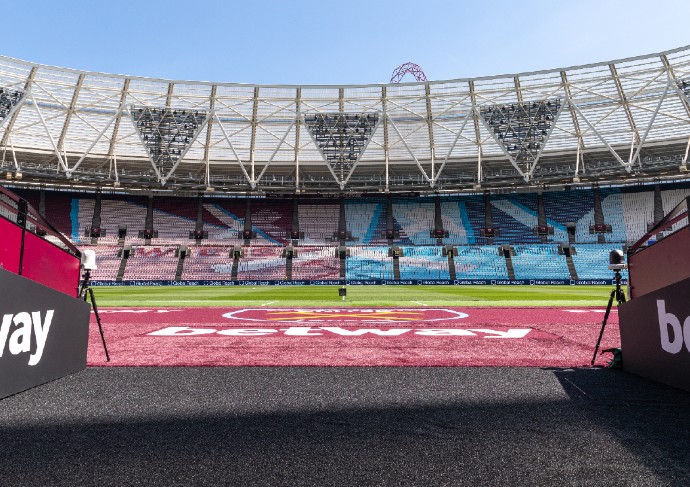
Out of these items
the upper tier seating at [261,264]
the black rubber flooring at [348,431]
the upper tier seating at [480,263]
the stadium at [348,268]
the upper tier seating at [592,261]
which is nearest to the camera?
the black rubber flooring at [348,431]

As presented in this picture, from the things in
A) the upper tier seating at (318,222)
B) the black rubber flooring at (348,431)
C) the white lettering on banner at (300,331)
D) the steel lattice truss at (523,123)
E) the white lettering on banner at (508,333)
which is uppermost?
the steel lattice truss at (523,123)

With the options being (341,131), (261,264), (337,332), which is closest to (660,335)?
(337,332)

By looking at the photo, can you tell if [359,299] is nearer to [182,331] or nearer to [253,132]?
[182,331]

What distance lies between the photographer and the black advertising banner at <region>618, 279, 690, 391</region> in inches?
150

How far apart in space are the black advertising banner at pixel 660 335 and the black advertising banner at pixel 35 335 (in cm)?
569

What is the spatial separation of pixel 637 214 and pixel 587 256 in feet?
29.2

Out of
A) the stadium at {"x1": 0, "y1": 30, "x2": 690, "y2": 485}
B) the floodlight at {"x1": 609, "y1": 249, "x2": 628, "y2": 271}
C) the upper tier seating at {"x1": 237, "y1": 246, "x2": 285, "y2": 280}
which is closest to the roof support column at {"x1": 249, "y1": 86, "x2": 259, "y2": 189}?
the stadium at {"x1": 0, "y1": 30, "x2": 690, "y2": 485}

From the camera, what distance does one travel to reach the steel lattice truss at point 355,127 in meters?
36.1

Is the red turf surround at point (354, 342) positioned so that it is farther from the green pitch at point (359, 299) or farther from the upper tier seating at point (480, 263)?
the upper tier seating at point (480, 263)

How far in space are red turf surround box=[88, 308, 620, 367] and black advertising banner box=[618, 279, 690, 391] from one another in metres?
0.76

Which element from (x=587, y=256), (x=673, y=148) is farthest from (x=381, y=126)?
(x=673, y=148)

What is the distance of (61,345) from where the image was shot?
4.66 meters

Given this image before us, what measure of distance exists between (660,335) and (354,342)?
4.32 m

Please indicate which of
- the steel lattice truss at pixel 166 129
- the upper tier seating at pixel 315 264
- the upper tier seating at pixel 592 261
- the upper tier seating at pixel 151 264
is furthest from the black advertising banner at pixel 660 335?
the upper tier seating at pixel 151 264
